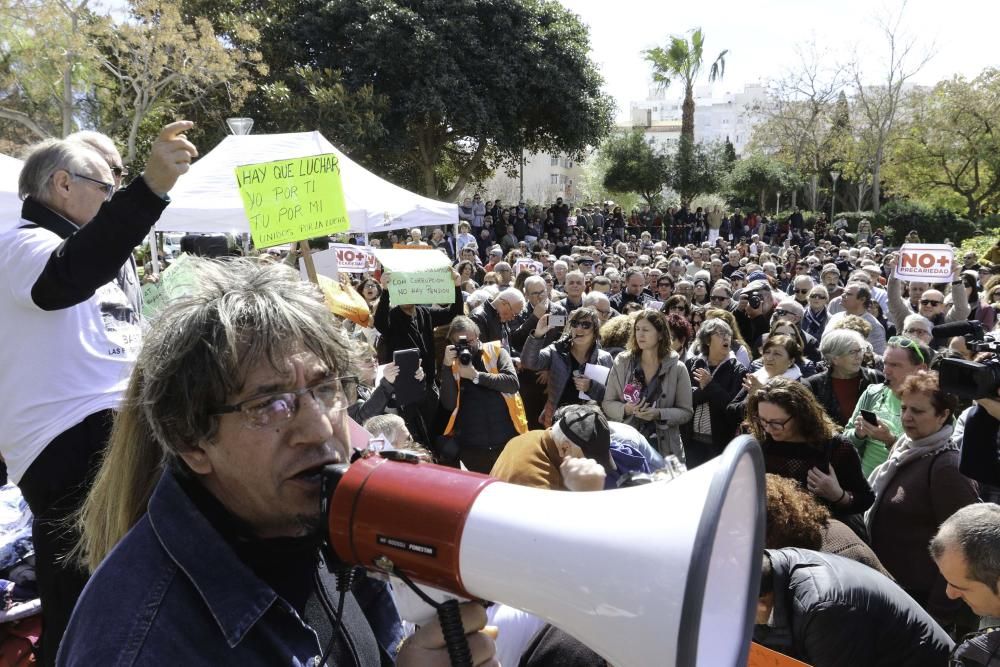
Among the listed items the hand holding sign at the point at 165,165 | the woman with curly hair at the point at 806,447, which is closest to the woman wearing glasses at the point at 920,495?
the woman with curly hair at the point at 806,447

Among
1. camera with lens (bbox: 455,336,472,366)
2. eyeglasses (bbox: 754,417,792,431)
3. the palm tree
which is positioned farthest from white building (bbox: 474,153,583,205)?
eyeglasses (bbox: 754,417,792,431)

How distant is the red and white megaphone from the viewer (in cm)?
86

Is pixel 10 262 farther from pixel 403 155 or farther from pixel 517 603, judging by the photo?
pixel 403 155

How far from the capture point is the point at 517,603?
0.96 meters

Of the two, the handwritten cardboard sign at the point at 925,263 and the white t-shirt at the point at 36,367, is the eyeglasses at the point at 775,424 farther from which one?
the handwritten cardboard sign at the point at 925,263

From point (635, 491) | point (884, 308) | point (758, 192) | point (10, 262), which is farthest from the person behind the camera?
point (758, 192)

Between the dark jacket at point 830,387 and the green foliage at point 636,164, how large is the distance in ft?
91.8

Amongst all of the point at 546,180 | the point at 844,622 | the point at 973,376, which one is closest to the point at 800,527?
the point at 844,622

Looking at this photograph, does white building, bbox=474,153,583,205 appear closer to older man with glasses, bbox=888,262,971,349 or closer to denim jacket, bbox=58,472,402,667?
older man with glasses, bbox=888,262,971,349

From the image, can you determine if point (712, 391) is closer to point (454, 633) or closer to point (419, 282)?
point (419, 282)

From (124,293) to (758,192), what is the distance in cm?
3741

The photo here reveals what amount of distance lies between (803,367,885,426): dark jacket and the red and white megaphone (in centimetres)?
416

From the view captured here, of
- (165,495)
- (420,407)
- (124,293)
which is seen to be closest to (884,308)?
(420,407)

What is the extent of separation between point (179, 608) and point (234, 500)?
0.20m
